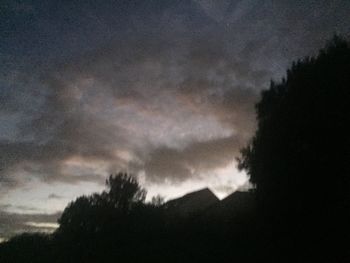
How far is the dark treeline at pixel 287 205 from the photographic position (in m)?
20.6

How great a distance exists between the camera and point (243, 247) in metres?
21.4

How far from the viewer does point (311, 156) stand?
853 inches

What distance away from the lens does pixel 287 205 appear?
870 inches

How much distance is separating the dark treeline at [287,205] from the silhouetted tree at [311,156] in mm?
61

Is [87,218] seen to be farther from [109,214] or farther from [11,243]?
[11,243]

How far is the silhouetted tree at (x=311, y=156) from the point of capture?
20547mm

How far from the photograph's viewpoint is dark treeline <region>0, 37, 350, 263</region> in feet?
67.6

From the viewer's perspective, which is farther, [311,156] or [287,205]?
[287,205]

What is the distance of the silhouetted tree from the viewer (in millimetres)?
20547

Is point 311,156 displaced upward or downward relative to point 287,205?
upward

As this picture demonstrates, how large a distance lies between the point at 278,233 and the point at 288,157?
18.0ft

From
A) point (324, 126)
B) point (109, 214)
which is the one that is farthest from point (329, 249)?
point (109, 214)

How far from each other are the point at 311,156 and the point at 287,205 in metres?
3.85

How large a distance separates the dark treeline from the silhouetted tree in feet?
0.20
